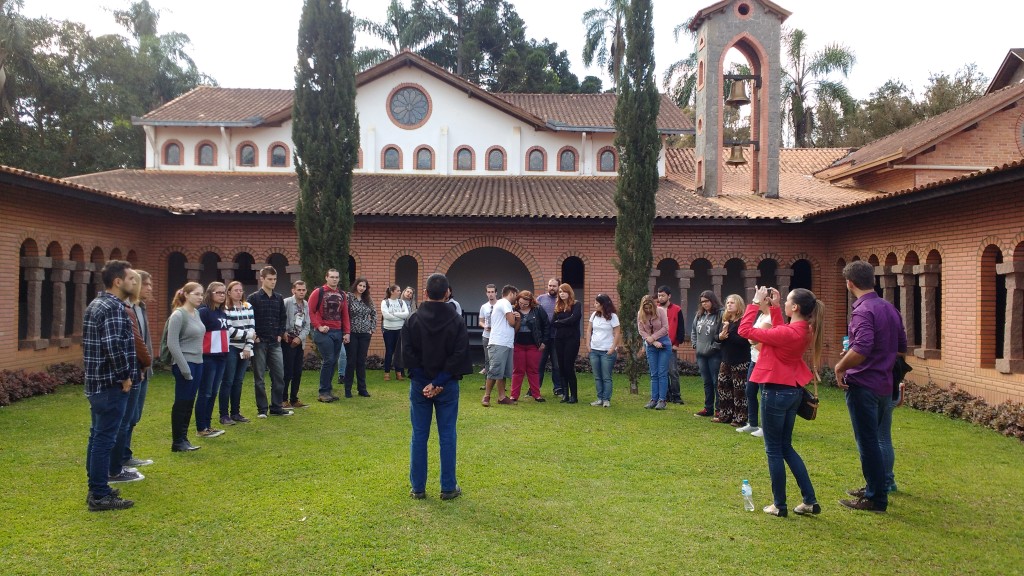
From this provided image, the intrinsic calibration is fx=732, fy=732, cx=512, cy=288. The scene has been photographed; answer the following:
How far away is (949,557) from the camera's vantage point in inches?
192

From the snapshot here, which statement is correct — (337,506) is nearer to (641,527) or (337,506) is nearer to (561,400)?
(641,527)

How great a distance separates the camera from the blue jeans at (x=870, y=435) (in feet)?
18.3

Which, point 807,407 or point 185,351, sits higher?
point 185,351

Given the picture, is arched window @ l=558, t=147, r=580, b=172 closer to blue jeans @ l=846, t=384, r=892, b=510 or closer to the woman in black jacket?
the woman in black jacket

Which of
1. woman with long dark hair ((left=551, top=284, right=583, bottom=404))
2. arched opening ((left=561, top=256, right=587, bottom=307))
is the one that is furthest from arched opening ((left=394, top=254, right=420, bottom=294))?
woman with long dark hair ((left=551, top=284, right=583, bottom=404))

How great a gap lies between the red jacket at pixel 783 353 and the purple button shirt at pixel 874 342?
0.38 meters

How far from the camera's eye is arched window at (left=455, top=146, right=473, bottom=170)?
2068 cm

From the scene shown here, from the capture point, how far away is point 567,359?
11.0 metres

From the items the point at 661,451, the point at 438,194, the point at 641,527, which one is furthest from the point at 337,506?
the point at 438,194

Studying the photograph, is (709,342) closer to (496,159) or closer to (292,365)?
(292,365)

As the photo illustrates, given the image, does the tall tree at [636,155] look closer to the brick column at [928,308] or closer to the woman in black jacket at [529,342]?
the woman in black jacket at [529,342]

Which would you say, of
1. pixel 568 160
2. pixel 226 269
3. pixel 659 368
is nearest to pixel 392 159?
pixel 568 160

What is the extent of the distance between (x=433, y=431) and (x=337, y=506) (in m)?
3.13

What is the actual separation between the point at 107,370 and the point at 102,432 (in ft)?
1.59
